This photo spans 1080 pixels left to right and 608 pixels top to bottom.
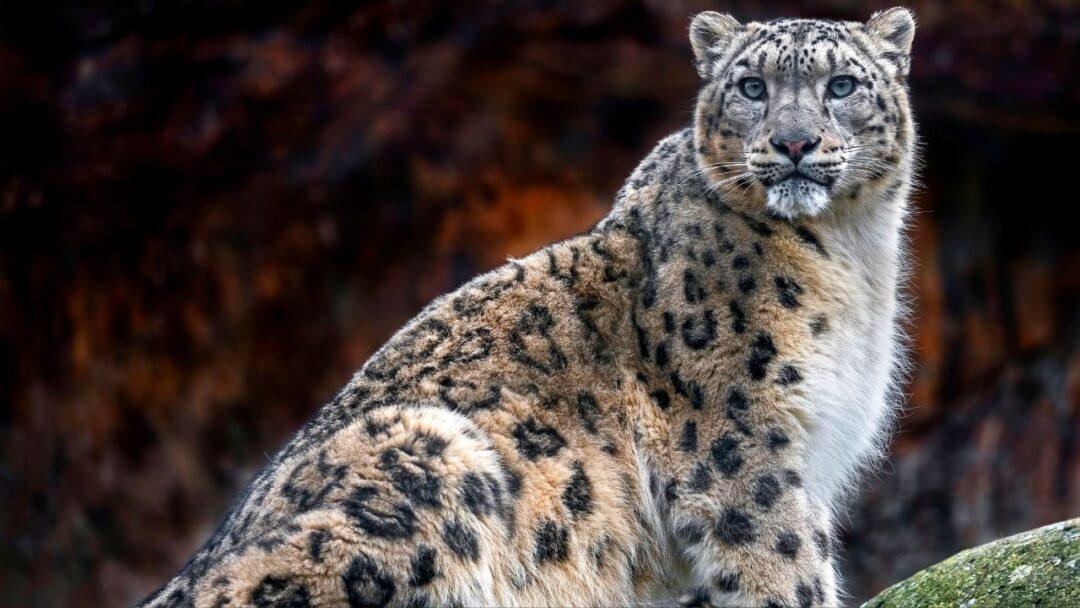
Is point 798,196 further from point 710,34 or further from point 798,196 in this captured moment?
point 710,34

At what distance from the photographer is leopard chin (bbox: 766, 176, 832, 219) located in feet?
16.2

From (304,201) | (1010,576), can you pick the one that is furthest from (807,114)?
(304,201)

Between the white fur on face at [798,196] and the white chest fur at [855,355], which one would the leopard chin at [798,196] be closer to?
the white fur on face at [798,196]

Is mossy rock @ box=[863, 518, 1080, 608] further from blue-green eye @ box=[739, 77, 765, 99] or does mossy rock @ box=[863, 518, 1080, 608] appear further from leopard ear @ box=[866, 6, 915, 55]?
leopard ear @ box=[866, 6, 915, 55]

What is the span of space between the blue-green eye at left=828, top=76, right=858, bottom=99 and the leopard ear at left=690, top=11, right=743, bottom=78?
551 mm

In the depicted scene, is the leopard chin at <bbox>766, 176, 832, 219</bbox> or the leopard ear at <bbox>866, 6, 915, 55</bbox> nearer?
the leopard chin at <bbox>766, 176, 832, 219</bbox>

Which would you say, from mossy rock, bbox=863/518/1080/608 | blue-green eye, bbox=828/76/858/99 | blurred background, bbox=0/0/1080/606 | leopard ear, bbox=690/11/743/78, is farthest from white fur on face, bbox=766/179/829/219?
blurred background, bbox=0/0/1080/606

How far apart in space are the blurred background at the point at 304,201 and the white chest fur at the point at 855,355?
3.99 metres

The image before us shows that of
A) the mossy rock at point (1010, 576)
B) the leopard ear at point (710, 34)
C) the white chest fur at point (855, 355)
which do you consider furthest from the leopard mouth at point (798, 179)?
the mossy rock at point (1010, 576)

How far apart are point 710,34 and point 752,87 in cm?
46

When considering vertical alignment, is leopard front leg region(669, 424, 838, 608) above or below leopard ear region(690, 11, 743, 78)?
below

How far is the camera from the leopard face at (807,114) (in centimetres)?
495

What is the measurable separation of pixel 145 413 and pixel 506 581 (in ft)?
17.6

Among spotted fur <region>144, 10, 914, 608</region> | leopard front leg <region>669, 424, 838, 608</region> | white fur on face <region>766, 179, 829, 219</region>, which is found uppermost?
white fur on face <region>766, 179, 829, 219</region>
